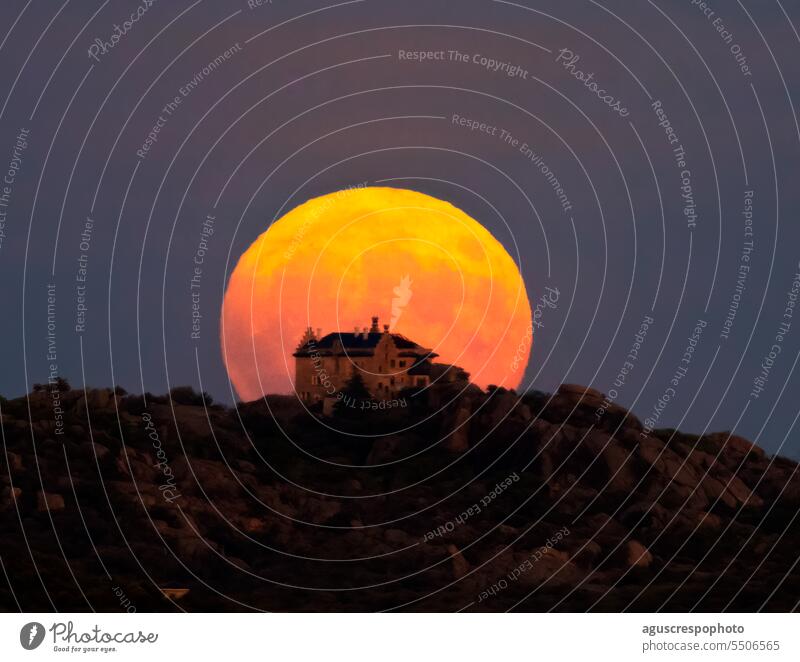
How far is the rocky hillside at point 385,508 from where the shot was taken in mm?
86938

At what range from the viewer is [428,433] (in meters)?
107

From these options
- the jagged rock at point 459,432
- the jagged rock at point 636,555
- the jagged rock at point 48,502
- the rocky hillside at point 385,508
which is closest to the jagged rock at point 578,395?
the rocky hillside at point 385,508

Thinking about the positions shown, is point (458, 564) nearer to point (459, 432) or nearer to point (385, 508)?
point (385, 508)

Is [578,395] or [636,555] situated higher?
[578,395]

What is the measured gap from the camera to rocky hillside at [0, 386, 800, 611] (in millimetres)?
86938

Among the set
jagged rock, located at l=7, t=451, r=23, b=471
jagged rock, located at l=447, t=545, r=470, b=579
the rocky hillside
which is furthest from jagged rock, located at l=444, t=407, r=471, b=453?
jagged rock, located at l=7, t=451, r=23, b=471

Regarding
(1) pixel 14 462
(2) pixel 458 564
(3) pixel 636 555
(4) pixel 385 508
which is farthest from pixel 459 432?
(1) pixel 14 462

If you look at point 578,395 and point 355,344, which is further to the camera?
point 578,395

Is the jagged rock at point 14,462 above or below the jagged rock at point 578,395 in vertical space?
below

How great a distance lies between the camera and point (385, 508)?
98.1 m

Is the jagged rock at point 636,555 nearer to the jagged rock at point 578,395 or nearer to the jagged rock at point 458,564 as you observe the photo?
the jagged rock at point 458,564

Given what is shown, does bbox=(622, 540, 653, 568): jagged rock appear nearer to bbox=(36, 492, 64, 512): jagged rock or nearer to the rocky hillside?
the rocky hillside

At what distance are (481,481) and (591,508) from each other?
7.17m

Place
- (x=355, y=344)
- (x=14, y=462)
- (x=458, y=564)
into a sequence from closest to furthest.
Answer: (x=458, y=564) → (x=14, y=462) → (x=355, y=344)
